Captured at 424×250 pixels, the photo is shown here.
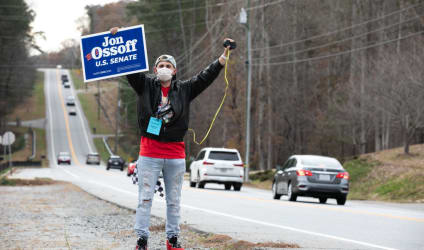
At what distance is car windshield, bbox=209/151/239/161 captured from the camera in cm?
3170

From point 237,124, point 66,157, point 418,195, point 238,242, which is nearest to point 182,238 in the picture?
point 238,242

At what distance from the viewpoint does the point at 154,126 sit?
25.4 ft

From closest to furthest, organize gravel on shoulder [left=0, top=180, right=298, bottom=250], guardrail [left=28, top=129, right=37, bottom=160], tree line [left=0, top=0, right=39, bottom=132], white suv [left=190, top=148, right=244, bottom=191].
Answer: gravel on shoulder [left=0, top=180, right=298, bottom=250], white suv [left=190, top=148, right=244, bottom=191], tree line [left=0, top=0, right=39, bottom=132], guardrail [left=28, top=129, right=37, bottom=160]

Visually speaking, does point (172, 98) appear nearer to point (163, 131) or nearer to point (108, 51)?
point (163, 131)

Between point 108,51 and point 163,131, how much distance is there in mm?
1375

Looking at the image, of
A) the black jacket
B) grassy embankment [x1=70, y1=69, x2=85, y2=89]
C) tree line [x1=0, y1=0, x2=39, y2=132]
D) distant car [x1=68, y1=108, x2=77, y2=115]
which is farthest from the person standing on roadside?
grassy embankment [x1=70, y1=69, x2=85, y2=89]

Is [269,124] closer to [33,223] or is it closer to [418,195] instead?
[418,195]

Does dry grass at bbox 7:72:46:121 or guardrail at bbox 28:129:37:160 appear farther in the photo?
dry grass at bbox 7:72:46:121

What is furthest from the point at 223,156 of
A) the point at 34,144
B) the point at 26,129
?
the point at 26,129

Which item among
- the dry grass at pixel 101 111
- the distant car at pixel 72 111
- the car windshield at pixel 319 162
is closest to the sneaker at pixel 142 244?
the car windshield at pixel 319 162

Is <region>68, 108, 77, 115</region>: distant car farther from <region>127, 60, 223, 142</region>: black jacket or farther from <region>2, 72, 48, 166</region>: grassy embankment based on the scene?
<region>127, 60, 223, 142</region>: black jacket

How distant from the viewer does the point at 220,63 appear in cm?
812

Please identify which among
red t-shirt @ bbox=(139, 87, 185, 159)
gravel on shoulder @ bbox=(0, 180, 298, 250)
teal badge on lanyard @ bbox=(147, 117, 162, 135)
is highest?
teal badge on lanyard @ bbox=(147, 117, 162, 135)

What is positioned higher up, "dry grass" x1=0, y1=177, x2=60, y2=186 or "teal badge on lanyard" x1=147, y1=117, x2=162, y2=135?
"teal badge on lanyard" x1=147, y1=117, x2=162, y2=135
